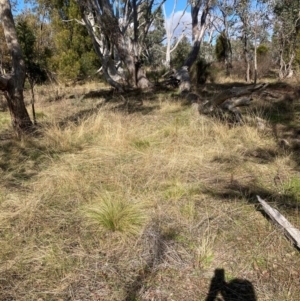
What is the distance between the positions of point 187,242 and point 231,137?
286 cm

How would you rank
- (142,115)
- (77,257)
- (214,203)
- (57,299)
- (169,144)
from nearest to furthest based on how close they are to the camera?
(57,299)
(77,257)
(214,203)
(169,144)
(142,115)

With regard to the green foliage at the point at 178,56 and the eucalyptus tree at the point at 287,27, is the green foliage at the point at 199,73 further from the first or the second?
the green foliage at the point at 178,56

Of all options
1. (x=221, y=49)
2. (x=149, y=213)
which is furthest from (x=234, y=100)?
(x=221, y=49)

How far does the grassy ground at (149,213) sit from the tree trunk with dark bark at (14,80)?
0.73 meters

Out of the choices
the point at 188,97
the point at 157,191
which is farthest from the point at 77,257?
the point at 188,97

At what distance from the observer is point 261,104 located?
24.2ft

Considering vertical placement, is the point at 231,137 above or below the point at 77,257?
above

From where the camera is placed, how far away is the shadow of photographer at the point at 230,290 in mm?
2168

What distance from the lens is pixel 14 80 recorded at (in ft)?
20.2

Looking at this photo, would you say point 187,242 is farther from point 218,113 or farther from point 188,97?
point 188,97

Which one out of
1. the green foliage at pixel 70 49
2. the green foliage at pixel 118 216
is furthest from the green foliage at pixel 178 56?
the green foliage at pixel 118 216

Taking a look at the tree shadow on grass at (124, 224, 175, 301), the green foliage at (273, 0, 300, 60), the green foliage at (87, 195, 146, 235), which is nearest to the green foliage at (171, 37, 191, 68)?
the green foliage at (273, 0, 300, 60)

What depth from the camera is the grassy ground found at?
90.2 inches

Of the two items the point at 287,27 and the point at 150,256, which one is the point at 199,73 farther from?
the point at 150,256
